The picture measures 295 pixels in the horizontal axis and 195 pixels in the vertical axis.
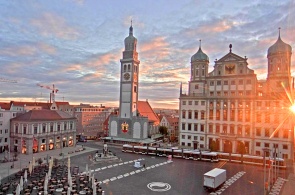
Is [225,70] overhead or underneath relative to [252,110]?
overhead

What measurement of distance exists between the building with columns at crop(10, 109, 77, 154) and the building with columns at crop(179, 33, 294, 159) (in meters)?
37.4

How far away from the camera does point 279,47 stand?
6800 cm

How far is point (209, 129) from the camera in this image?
7250 cm

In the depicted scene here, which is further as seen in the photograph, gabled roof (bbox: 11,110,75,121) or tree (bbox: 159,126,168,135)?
tree (bbox: 159,126,168,135)

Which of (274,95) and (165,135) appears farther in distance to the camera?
(165,135)

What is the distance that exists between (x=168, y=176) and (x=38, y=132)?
42.3m

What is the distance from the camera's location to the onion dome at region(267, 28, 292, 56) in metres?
67.5

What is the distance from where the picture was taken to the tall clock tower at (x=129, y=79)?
3401 inches

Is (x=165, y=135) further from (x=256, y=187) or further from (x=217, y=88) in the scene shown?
(x=256, y=187)

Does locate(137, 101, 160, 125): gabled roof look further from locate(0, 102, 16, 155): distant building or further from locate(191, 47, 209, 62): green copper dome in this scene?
locate(0, 102, 16, 155): distant building

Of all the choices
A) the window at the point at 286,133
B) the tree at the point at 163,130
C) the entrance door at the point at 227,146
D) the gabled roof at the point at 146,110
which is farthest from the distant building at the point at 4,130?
the window at the point at 286,133

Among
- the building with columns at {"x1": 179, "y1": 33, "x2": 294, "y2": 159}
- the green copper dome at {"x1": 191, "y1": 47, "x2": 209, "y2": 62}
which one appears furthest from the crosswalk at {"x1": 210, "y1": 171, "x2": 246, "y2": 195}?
the green copper dome at {"x1": 191, "y1": 47, "x2": 209, "y2": 62}

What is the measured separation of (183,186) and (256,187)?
11784 millimetres

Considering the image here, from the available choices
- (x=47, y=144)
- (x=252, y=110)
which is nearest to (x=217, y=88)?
(x=252, y=110)
